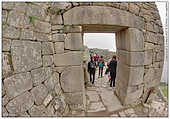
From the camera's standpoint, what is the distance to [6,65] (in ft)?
3.98

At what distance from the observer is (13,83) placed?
1.26 metres

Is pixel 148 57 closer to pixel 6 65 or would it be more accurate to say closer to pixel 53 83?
pixel 53 83

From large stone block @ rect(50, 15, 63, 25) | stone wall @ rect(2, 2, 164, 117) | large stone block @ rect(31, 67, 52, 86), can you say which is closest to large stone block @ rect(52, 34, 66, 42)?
stone wall @ rect(2, 2, 164, 117)

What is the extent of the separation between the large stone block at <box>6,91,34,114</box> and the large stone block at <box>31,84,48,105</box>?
69 millimetres

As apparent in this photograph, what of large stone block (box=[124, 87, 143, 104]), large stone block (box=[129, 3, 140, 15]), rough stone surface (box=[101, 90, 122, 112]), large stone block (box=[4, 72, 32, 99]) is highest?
large stone block (box=[129, 3, 140, 15])

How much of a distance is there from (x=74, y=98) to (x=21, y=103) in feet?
A: 3.32

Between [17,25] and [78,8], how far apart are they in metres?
1.09

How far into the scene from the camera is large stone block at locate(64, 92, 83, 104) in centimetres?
202

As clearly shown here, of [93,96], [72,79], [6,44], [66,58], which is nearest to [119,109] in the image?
[93,96]

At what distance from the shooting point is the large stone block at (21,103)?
125cm

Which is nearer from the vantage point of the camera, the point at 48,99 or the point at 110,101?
the point at 48,99

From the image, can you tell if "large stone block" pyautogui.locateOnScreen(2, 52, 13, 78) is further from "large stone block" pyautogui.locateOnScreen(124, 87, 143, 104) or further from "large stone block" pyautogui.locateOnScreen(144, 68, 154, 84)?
"large stone block" pyautogui.locateOnScreen(144, 68, 154, 84)

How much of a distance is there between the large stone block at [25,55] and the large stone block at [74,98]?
0.95m

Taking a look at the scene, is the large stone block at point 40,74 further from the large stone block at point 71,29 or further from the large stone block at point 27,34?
the large stone block at point 71,29
